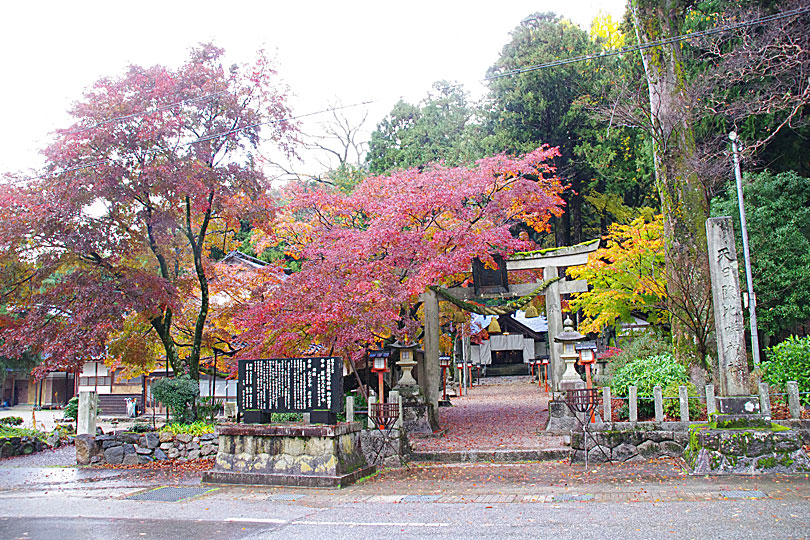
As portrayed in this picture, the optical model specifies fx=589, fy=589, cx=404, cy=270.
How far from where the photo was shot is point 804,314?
55.1 ft

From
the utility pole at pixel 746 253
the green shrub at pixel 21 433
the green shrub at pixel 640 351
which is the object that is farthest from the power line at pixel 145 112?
the utility pole at pixel 746 253

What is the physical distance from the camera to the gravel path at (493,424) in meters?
13.4

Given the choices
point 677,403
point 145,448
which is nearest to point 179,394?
point 145,448

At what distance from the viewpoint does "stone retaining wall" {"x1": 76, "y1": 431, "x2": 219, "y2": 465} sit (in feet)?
42.4

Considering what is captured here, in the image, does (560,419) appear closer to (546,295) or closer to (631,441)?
(631,441)

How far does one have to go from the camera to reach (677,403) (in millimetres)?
12148

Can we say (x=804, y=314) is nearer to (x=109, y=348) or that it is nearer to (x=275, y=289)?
(x=275, y=289)

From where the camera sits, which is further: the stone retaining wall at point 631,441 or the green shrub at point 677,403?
the green shrub at point 677,403

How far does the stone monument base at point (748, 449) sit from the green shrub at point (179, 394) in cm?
1051

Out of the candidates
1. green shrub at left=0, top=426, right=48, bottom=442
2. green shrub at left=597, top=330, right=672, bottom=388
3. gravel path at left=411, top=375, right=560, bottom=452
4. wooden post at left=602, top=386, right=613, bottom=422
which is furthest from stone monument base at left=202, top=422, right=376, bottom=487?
green shrub at left=597, top=330, right=672, bottom=388

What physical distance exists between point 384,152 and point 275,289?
63.1 feet

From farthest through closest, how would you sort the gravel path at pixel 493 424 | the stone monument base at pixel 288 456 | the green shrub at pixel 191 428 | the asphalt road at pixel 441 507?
the gravel path at pixel 493 424
the green shrub at pixel 191 428
the stone monument base at pixel 288 456
the asphalt road at pixel 441 507

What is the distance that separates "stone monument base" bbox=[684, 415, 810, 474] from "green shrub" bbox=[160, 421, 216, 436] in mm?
9800

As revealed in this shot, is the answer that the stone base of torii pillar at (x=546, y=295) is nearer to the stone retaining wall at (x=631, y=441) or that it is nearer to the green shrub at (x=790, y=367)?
the stone retaining wall at (x=631, y=441)
